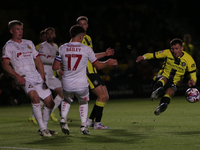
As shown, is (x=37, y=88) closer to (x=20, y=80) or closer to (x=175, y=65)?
(x=20, y=80)

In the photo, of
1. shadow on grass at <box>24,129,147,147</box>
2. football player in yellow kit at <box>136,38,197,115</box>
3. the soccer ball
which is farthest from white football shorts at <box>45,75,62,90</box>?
the soccer ball

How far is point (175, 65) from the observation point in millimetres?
9133

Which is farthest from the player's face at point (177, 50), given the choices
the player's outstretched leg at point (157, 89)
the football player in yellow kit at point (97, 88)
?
the football player in yellow kit at point (97, 88)

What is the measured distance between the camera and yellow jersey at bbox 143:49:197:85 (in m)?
9.00

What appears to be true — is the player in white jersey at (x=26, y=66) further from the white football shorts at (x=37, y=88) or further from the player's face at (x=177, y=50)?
the player's face at (x=177, y=50)

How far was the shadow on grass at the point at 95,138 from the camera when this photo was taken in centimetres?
648

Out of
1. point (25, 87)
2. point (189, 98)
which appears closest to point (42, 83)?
point (25, 87)

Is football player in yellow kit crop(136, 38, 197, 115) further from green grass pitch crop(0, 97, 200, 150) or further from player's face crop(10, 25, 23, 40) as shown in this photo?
player's face crop(10, 25, 23, 40)

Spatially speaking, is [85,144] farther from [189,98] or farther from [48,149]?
[189,98]

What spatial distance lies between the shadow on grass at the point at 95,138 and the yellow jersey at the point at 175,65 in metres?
2.29

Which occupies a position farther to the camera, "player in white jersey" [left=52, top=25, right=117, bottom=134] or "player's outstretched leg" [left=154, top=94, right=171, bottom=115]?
"player's outstretched leg" [left=154, top=94, right=171, bottom=115]

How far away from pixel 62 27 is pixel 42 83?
12.4 metres

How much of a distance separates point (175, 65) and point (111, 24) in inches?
474

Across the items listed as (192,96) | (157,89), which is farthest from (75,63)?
(192,96)
